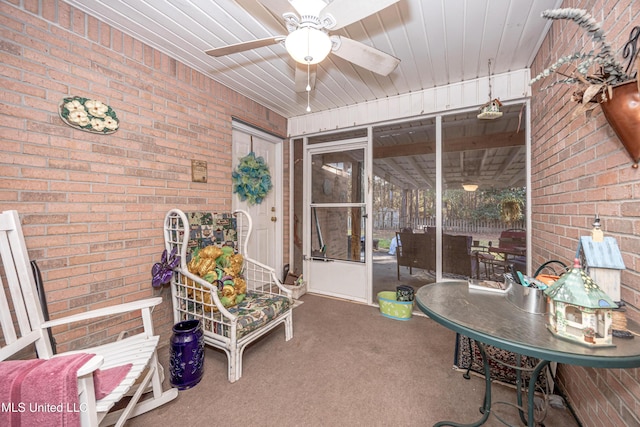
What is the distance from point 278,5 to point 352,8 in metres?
0.40

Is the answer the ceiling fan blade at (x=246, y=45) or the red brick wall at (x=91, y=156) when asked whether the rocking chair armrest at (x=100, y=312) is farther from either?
the ceiling fan blade at (x=246, y=45)

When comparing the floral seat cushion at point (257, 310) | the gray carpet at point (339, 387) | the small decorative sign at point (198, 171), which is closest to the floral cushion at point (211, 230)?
the small decorative sign at point (198, 171)

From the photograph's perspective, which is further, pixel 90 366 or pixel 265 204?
pixel 265 204

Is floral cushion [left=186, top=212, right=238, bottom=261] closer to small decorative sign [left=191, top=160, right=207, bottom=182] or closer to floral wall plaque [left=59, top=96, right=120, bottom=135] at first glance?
small decorative sign [left=191, top=160, right=207, bottom=182]

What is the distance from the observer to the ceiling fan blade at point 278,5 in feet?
4.22

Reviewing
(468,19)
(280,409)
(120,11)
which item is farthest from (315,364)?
(120,11)

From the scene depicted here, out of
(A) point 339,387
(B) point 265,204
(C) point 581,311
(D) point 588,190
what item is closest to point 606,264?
(C) point 581,311

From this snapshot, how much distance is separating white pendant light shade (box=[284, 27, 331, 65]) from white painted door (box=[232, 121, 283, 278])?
1.73 m

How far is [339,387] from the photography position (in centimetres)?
166

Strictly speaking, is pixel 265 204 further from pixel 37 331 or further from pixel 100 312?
pixel 37 331

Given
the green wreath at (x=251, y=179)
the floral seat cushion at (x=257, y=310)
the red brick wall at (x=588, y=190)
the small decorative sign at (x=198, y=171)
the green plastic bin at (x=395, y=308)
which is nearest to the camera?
the red brick wall at (x=588, y=190)

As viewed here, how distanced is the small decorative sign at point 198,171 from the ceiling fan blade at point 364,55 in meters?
1.64

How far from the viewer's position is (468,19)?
68.9 inches

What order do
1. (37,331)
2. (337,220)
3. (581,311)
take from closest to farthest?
(581,311)
(37,331)
(337,220)
